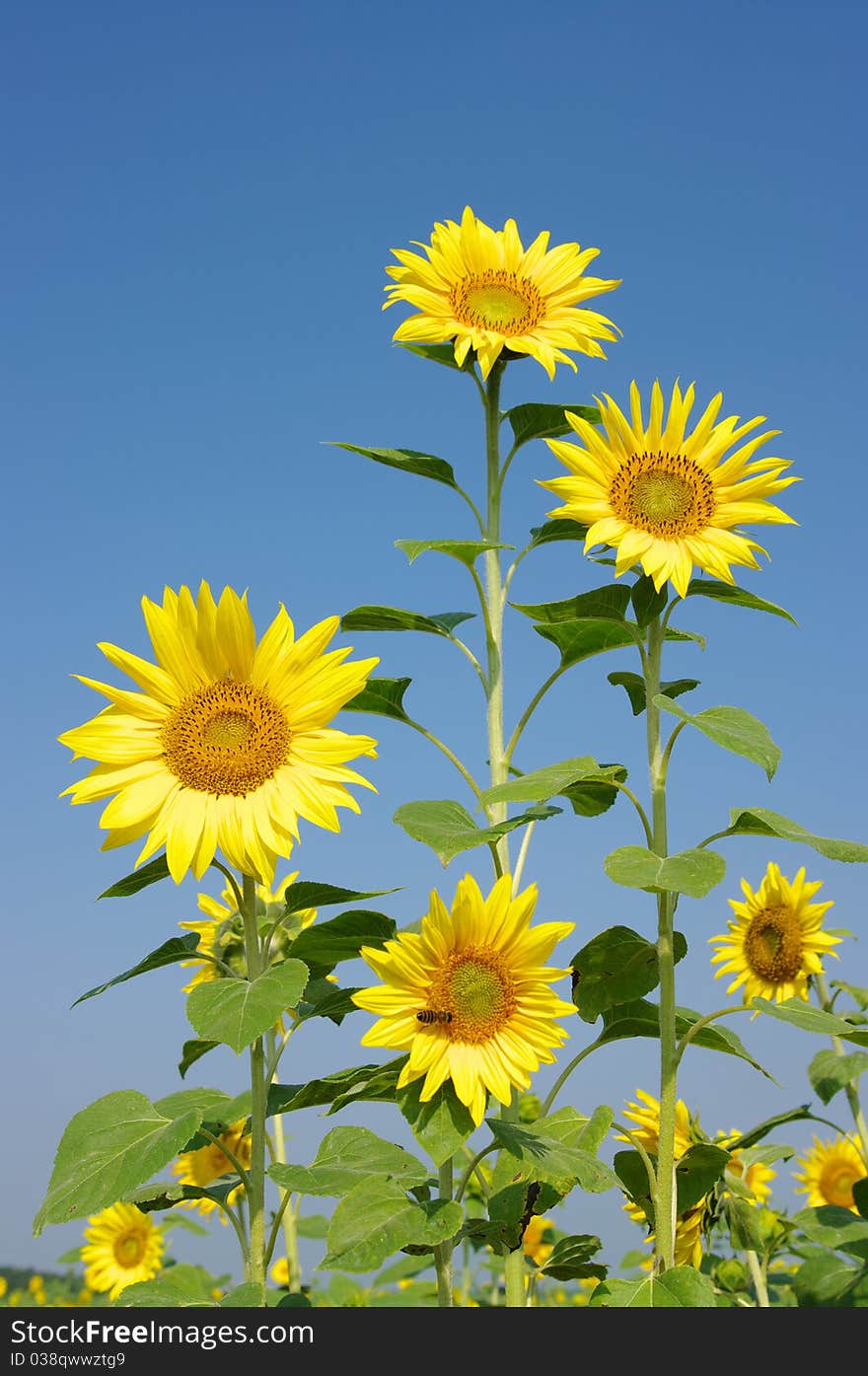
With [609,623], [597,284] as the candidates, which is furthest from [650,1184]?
[597,284]

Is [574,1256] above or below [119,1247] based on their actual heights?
below

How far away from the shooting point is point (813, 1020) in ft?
9.00

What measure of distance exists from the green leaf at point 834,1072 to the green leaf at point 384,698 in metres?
1.71

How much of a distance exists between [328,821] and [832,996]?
7.32 feet

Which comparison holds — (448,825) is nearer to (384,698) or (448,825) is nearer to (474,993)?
(474,993)

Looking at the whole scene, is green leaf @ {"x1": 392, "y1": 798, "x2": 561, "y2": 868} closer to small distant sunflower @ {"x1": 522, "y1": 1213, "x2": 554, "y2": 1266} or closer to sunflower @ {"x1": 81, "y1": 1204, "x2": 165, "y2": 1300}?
small distant sunflower @ {"x1": 522, "y1": 1213, "x2": 554, "y2": 1266}

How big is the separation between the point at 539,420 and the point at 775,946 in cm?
196

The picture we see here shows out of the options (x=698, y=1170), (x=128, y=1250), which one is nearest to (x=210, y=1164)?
(x=128, y=1250)

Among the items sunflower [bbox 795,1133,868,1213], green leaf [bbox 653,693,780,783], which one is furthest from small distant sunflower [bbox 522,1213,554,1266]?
green leaf [bbox 653,693,780,783]

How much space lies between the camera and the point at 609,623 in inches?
120

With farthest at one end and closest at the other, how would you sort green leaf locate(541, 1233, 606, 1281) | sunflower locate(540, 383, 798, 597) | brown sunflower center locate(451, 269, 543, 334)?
brown sunflower center locate(451, 269, 543, 334) < green leaf locate(541, 1233, 606, 1281) < sunflower locate(540, 383, 798, 597)

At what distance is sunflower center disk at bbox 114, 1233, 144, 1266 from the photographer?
16.0 feet

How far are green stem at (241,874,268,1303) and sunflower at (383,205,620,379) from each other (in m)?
1.32

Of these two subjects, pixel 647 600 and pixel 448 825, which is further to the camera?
pixel 647 600
